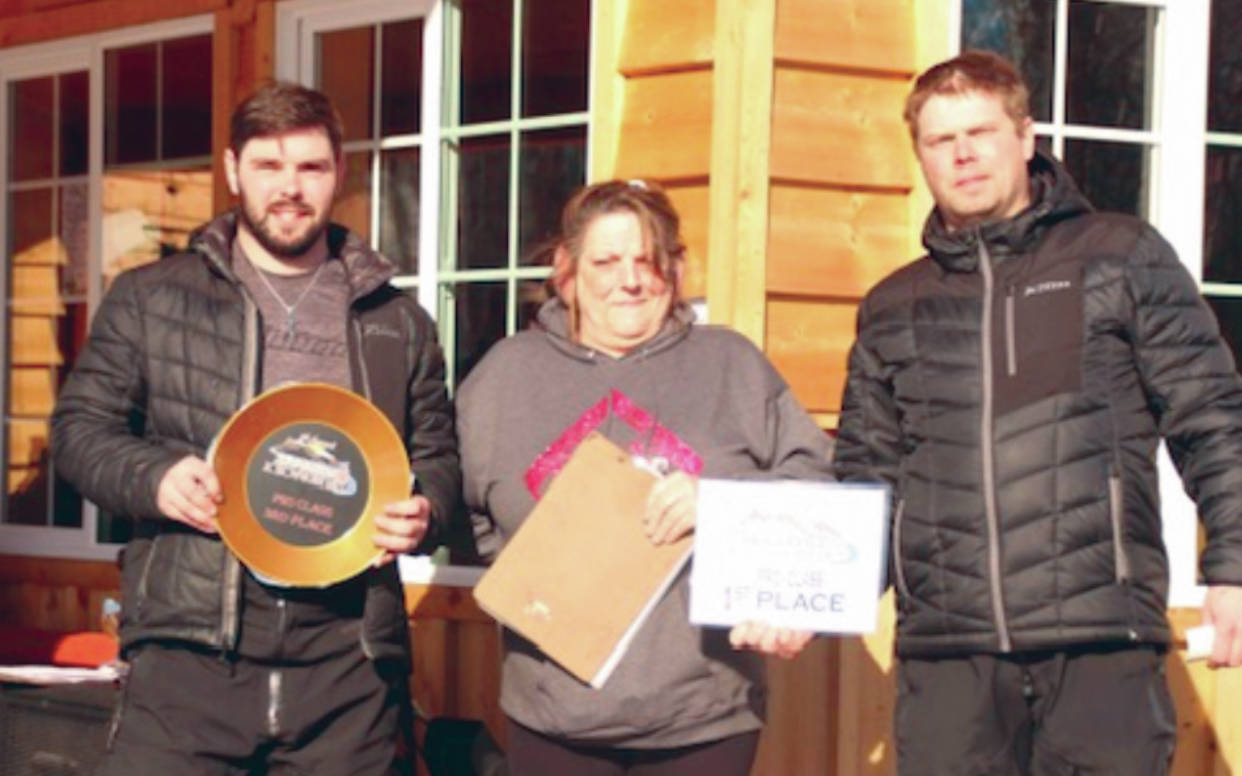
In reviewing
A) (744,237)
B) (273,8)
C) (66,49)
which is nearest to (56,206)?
(66,49)

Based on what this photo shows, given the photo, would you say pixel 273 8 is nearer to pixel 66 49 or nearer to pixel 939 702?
pixel 66 49

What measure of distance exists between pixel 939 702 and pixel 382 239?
297 cm

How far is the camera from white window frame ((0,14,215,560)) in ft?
23.7

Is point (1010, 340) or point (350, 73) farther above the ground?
point (350, 73)

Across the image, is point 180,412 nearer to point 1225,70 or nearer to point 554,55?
point 554,55

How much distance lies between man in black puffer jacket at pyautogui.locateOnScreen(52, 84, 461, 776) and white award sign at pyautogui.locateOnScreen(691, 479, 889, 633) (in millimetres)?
547

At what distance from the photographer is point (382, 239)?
632cm

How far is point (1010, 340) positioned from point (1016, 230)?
0.19 metres

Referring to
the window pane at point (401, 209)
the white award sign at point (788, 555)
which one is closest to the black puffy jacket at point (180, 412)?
the white award sign at point (788, 555)

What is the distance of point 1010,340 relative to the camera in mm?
3754

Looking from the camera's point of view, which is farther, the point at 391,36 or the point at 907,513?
the point at 391,36

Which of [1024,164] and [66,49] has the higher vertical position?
[66,49]

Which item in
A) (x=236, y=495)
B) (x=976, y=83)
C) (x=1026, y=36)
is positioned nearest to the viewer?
(x=976, y=83)

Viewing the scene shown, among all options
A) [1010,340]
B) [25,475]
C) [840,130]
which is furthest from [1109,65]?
[25,475]
